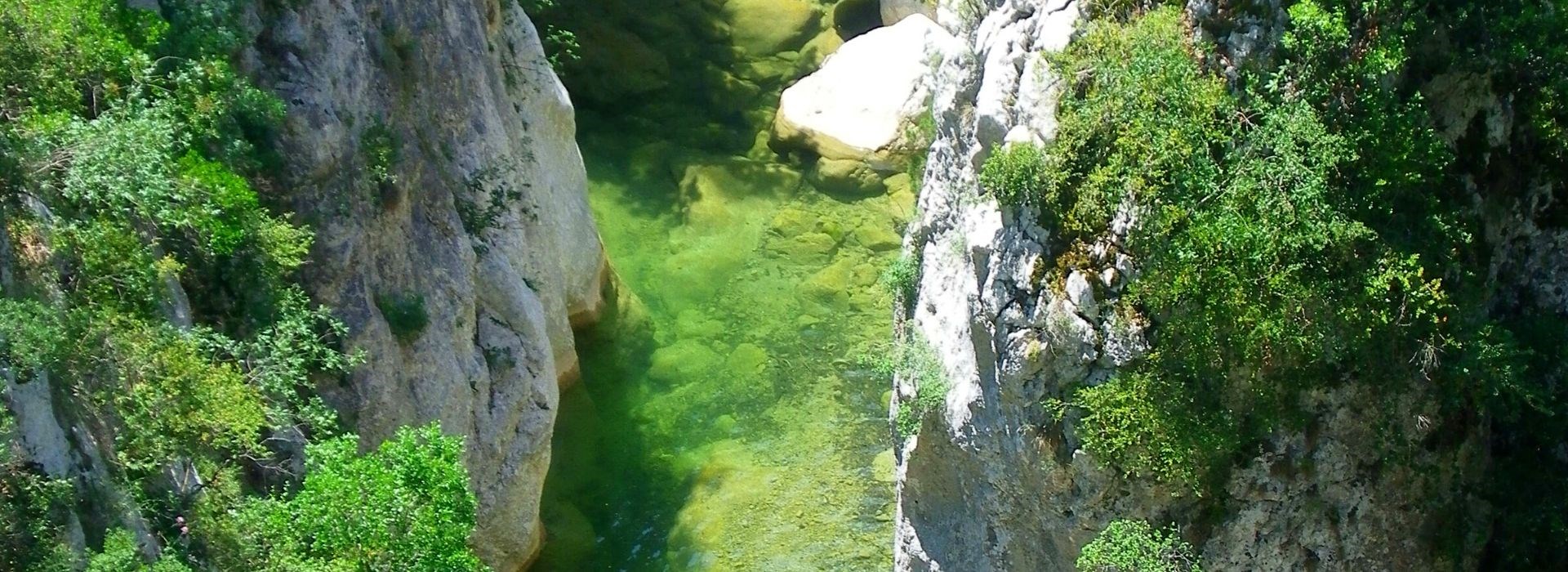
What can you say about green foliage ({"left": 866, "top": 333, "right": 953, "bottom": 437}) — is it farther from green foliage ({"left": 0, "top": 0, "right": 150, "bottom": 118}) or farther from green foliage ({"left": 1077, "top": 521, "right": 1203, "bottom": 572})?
green foliage ({"left": 0, "top": 0, "right": 150, "bottom": 118})

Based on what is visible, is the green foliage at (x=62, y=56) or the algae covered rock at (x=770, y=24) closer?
Result: the green foliage at (x=62, y=56)

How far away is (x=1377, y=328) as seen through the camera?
911 cm

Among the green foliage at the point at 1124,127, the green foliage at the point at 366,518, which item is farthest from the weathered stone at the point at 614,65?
the green foliage at the point at 366,518

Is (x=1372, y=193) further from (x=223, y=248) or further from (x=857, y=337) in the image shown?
(x=857, y=337)

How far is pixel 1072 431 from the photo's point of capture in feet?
32.9

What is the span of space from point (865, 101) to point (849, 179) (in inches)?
54.4

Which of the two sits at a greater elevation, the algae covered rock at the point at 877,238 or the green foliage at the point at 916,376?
the algae covered rock at the point at 877,238

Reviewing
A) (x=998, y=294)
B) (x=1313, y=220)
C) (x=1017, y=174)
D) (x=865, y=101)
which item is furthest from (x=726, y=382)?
(x=1313, y=220)

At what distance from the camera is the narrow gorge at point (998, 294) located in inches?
328

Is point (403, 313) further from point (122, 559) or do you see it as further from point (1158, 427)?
point (1158, 427)

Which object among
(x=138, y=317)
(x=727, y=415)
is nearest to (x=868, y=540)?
(x=727, y=415)

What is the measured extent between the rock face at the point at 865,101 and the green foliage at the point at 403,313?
1049cm

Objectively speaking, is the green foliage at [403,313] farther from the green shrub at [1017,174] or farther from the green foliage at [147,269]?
the green shrub at [1017,174]

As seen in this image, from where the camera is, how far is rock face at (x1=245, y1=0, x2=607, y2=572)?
34.6 feet
